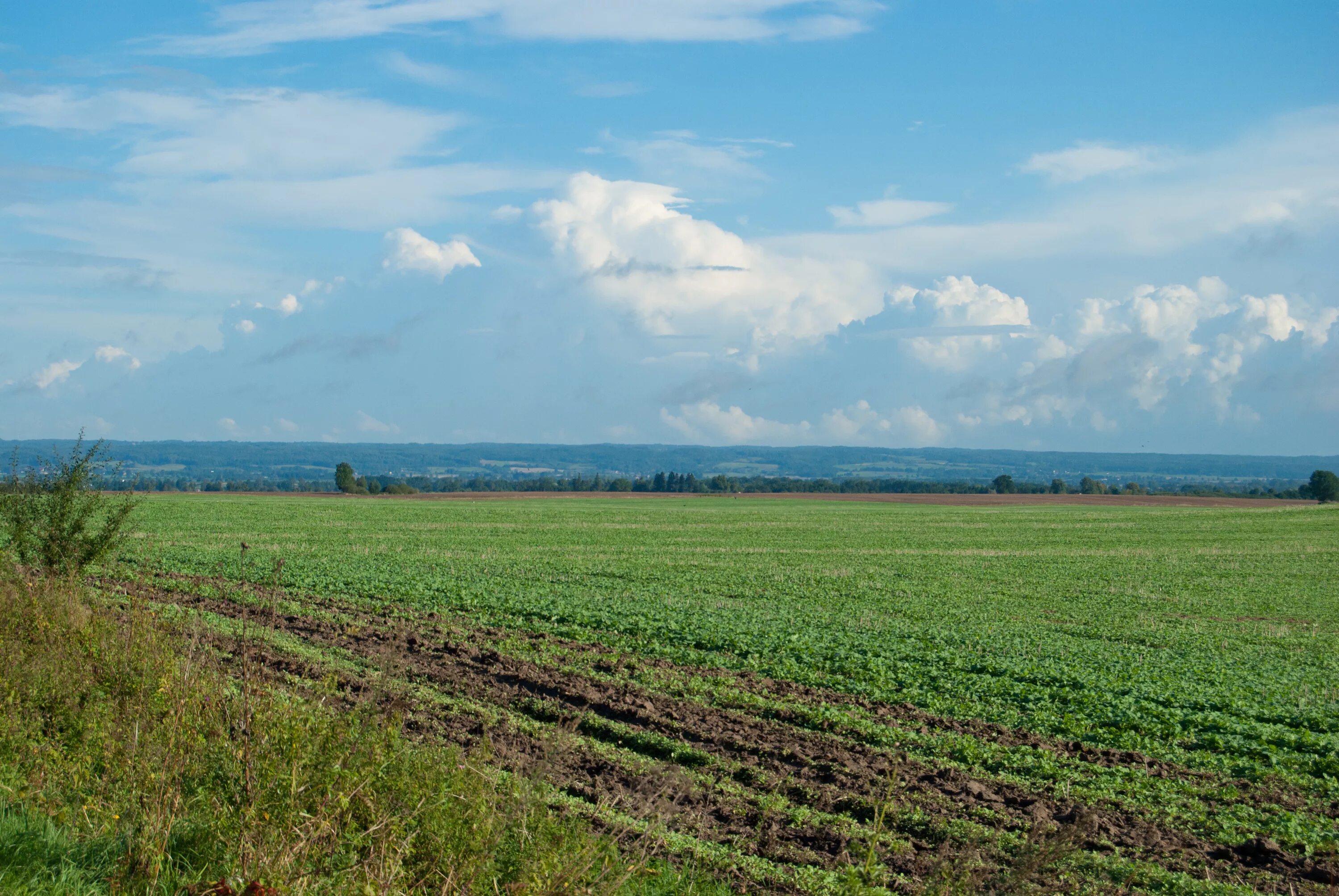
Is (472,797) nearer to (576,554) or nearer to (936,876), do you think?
(936,876)

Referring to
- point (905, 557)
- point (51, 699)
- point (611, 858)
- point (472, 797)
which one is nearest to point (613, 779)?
point (611, 858)

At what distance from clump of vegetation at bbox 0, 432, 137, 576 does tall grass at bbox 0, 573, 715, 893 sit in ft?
44.1

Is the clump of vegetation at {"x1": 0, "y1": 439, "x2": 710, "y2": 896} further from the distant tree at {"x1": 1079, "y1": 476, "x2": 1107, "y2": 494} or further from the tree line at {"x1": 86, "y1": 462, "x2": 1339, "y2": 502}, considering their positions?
the distant tree at {"x1": 1079, "y1": 476, "x2": 1107, "y2": 494}

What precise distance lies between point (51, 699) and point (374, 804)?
4.73m

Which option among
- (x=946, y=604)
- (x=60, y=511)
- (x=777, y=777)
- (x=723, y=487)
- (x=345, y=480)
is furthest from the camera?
(x=723, y=487)

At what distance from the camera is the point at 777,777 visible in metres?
10.1

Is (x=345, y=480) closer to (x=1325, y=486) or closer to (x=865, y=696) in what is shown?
(x=865, y=696)

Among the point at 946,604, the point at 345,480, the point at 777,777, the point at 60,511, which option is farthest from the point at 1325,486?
the point at 60,511

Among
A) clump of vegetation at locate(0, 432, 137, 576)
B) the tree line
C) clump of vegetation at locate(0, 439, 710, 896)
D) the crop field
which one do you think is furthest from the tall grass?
the tree line

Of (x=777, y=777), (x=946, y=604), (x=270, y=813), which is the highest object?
(x=270, y=813)

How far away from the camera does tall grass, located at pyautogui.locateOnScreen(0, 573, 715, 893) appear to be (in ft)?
17.3

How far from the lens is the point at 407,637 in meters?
18.1

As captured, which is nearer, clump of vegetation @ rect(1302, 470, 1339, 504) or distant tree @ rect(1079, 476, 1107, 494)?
clump of vegetation @ rect(1302, 470, 1339, 504)

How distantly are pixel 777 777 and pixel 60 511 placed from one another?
55.4 ft
